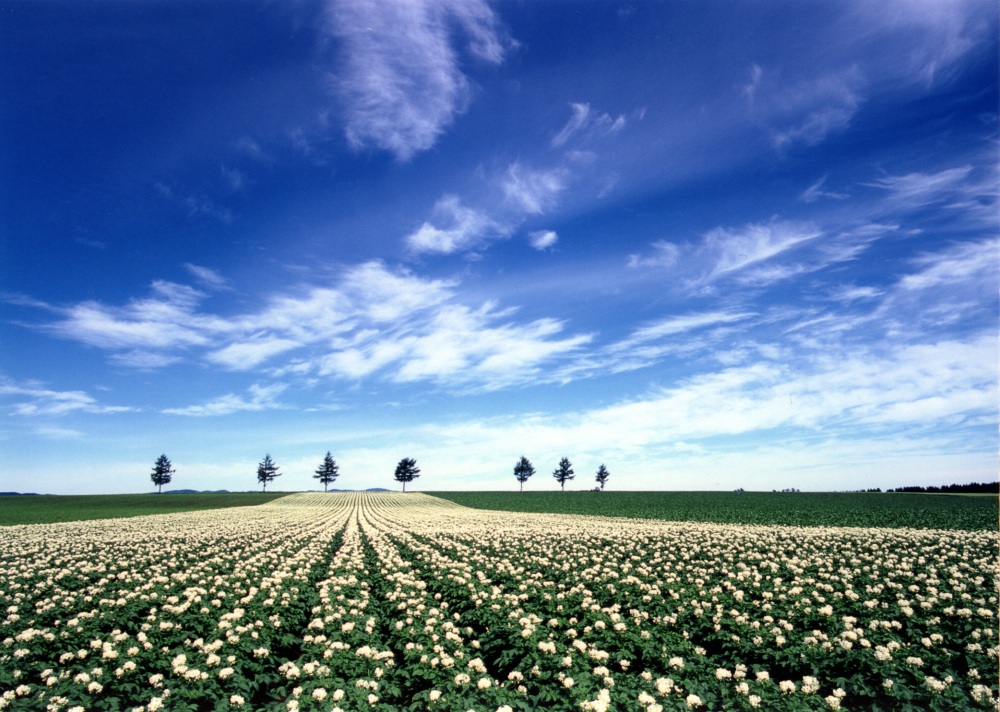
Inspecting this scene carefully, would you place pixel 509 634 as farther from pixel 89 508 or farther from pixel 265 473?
pixel 265 473

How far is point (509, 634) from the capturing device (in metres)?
10.3

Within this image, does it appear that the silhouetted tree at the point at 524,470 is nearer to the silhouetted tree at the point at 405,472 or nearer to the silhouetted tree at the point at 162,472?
the silhouetted tree at the point at 405,472

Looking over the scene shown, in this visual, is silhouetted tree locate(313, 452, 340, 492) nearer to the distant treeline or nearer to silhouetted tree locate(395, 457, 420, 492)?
silhouetted tree locate(395, 457, 420, 492)

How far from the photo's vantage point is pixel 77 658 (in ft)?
30.6

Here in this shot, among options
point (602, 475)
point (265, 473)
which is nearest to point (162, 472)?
point (265, 473)

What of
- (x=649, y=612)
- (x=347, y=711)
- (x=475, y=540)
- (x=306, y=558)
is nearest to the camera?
(x=347, y=711)

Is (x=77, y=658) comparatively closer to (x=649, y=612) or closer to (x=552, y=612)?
(x=552, y=612)

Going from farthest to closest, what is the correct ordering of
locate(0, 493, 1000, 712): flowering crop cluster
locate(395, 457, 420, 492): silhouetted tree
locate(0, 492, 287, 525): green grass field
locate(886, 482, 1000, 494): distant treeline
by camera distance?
locate(395, 457, 420, 492): silhouetted tree → locate(886, 482, 1000, 494): distant treeline → locate(0, 492, 287, 525): green grass field → locate(0, 493, 1000, 712): flowering crop cluster

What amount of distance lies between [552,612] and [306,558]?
421 inches

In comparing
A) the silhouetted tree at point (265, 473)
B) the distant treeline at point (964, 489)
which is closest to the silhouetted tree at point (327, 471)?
the silhouetted tree at point (265, 473)

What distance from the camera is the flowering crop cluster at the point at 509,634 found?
766 centimetres

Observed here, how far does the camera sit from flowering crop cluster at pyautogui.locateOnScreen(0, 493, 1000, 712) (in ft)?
25.1

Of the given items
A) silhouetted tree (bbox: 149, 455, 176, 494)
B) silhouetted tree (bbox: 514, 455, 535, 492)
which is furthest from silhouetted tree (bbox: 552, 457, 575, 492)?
silhouetted tree (bbox: 149, 455, 176, 494)

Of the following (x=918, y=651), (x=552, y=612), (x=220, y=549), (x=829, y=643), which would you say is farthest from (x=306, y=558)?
(x=918, y=651)
